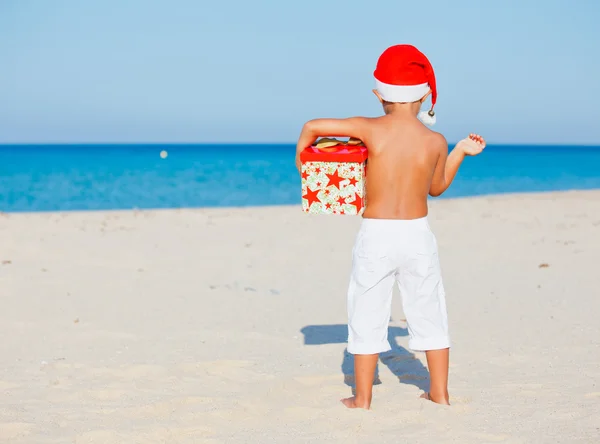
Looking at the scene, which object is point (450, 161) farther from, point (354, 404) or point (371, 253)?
point (354, 404)

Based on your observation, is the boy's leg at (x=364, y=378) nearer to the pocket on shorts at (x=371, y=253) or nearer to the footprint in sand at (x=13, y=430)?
the pocket on shorts at (x=371, y=253)

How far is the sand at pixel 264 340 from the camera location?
12.1 ft

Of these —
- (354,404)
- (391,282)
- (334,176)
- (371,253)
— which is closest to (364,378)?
(354,404)

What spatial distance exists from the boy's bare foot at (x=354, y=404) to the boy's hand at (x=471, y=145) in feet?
4.78

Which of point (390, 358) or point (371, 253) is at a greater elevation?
point (371, 253)

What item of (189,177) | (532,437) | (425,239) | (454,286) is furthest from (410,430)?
(189,177)

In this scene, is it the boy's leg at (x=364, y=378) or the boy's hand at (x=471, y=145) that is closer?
the boy's leg at (x=364, y=378)

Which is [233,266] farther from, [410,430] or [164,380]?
[410,430]

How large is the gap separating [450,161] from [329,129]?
30.1 inches

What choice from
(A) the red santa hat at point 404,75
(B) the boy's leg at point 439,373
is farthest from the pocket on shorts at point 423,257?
(A) the red santa hat at point 404,75

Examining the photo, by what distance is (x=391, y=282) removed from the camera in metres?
3.79

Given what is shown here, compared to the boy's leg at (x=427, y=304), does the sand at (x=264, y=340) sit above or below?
below

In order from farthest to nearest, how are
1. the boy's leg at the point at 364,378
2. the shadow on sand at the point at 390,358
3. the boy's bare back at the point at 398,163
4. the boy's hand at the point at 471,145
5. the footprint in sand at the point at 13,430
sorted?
the shadow on sand at the point at 390,358 → the boy's hand at the point at 471,145 → the boy's leg at the point at 364,378 → the boy's bare back at the point at 398,163 → the footprint in sand at the point at 13,430

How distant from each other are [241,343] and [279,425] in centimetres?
179
